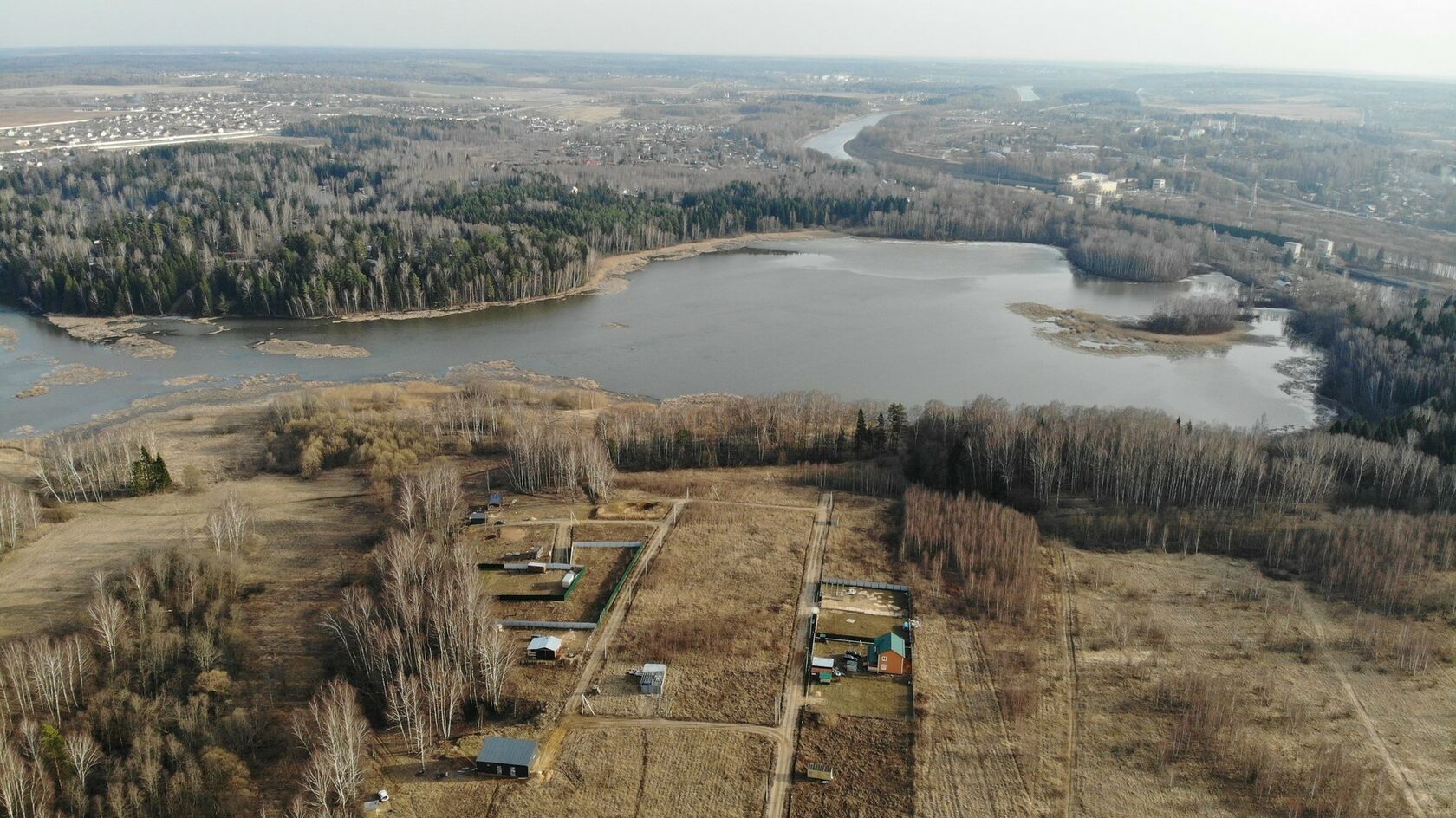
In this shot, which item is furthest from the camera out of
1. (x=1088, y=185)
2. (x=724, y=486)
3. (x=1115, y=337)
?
(x=1088, y=185)

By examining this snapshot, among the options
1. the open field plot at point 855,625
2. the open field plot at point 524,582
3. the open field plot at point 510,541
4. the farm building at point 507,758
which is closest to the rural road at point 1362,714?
the open field plot at point 855,625

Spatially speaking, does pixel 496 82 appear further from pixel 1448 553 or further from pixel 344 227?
pixel 1448 553

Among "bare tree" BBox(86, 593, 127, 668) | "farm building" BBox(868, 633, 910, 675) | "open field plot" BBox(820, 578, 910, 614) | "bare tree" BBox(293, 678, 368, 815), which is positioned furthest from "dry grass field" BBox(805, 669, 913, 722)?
"bare tree" BBox(86, 593, 127, 668)

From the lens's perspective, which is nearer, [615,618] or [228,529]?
[615,618]

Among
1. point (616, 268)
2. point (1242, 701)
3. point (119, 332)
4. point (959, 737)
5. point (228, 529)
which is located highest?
point (616, 268)

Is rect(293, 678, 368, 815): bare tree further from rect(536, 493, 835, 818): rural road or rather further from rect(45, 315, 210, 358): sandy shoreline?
rect(45, 315, 210, 358): sandy shoreline

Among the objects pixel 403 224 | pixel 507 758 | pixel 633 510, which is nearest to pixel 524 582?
pixel 633 510

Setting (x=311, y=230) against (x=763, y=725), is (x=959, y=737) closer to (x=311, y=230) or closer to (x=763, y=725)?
(x=763, y=725)

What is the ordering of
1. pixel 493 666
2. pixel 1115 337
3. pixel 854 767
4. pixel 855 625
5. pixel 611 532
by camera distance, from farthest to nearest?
pixel 1115 337 < pixel 611 532 < pixel 855 625 < pixel 493 666 < pixel 854 767
